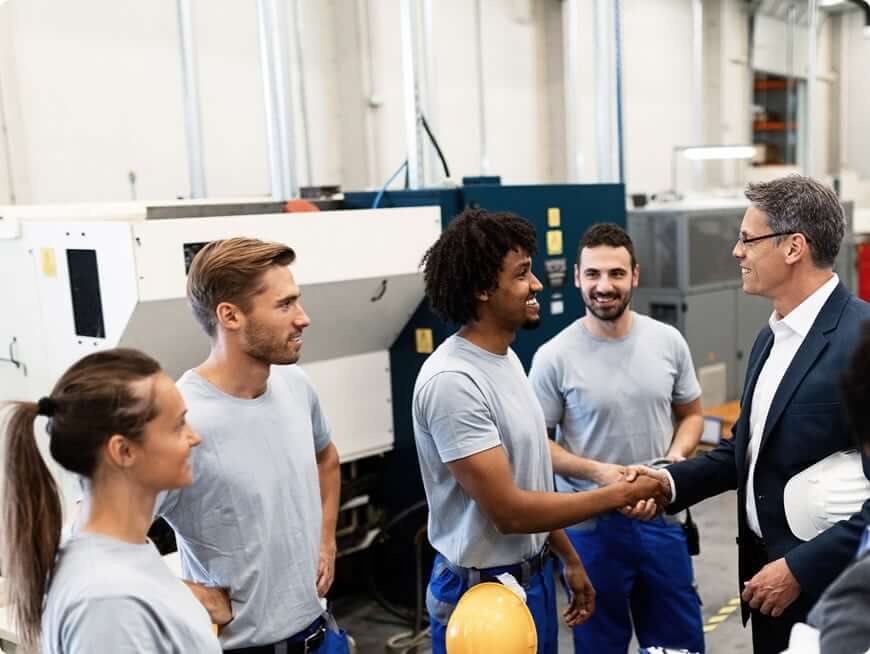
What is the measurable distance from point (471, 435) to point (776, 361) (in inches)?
25.5

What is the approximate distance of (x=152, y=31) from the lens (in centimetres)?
445

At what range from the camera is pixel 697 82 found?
26.4 ft

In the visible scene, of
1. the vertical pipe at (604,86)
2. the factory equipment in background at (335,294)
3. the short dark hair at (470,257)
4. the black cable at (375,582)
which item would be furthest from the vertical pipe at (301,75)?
the short dark hair at (470,257)

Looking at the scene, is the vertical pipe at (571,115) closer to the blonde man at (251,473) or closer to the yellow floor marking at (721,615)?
the yellow floor marking at (721,615)

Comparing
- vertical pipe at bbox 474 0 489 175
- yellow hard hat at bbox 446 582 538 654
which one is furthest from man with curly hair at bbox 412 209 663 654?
vertical pipe at bbox 474 0 489 175

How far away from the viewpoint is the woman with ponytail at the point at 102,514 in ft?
3.47

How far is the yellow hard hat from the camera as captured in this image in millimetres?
1549

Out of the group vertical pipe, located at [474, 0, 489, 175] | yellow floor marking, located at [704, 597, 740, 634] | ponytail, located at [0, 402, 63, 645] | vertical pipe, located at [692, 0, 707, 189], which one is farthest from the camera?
vertical pipe, located at [692, 0, 707, 189]

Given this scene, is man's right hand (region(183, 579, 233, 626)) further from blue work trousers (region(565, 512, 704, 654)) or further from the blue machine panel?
the blue machine panel

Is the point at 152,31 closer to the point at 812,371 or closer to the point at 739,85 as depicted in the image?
the point at 812,371

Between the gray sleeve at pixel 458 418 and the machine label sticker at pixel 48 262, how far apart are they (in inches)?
49.3

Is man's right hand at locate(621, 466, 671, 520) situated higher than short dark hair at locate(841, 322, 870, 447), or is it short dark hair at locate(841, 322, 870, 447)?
short dark hair at locate(841, 322, 870, 447)

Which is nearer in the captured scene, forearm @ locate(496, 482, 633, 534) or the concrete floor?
forearm @ locate(496, 482, 633, 534)

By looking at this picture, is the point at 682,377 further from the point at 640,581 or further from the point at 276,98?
the point at 276,98
